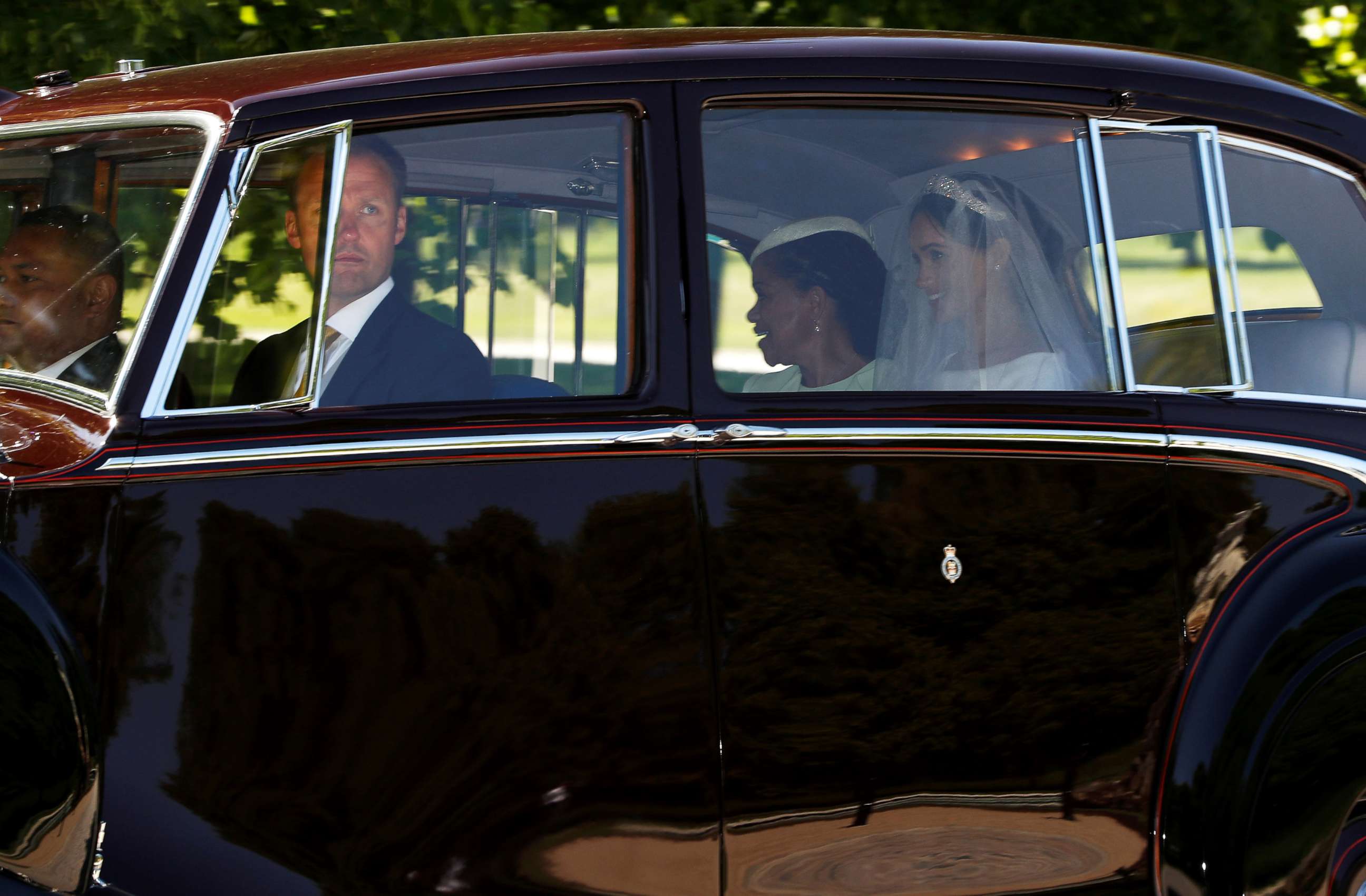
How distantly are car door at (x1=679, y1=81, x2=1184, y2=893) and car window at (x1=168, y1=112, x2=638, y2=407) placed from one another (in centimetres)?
21

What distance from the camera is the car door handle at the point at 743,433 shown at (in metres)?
2.46

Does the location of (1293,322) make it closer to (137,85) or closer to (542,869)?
(542,869)

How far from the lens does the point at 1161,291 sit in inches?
129

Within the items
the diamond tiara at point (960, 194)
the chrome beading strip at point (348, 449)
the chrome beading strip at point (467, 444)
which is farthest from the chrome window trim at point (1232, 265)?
the chrome beading strip at point (348, 449)

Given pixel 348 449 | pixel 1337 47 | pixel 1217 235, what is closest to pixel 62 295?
pixel 348 449

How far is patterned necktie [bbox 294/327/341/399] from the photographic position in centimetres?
244

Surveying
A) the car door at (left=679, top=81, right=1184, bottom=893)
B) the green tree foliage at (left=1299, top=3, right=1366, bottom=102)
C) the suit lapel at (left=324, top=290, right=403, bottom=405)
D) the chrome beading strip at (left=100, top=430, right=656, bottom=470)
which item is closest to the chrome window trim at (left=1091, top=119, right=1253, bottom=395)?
the car door at (left=679, top=81, right=1184, bottom=893)

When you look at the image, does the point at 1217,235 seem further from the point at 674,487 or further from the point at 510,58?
the point at 510,58

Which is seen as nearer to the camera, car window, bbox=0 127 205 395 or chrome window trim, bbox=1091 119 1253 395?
car window, bbox=0 127 205 395

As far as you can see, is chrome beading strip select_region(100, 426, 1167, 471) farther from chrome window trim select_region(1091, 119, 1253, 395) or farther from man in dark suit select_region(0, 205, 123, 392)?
chrome window trim select_region(1091, 119, 1253, 395)

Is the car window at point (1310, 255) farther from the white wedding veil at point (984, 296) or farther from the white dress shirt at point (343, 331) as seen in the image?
the white dress shirt at point (343, 331)

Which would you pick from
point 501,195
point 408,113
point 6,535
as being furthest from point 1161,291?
point 6,535

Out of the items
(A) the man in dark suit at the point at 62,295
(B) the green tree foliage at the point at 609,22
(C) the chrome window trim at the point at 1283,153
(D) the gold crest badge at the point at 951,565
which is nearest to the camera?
(D) the gold crest badge at the point at 951,565

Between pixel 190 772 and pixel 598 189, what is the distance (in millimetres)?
1312
